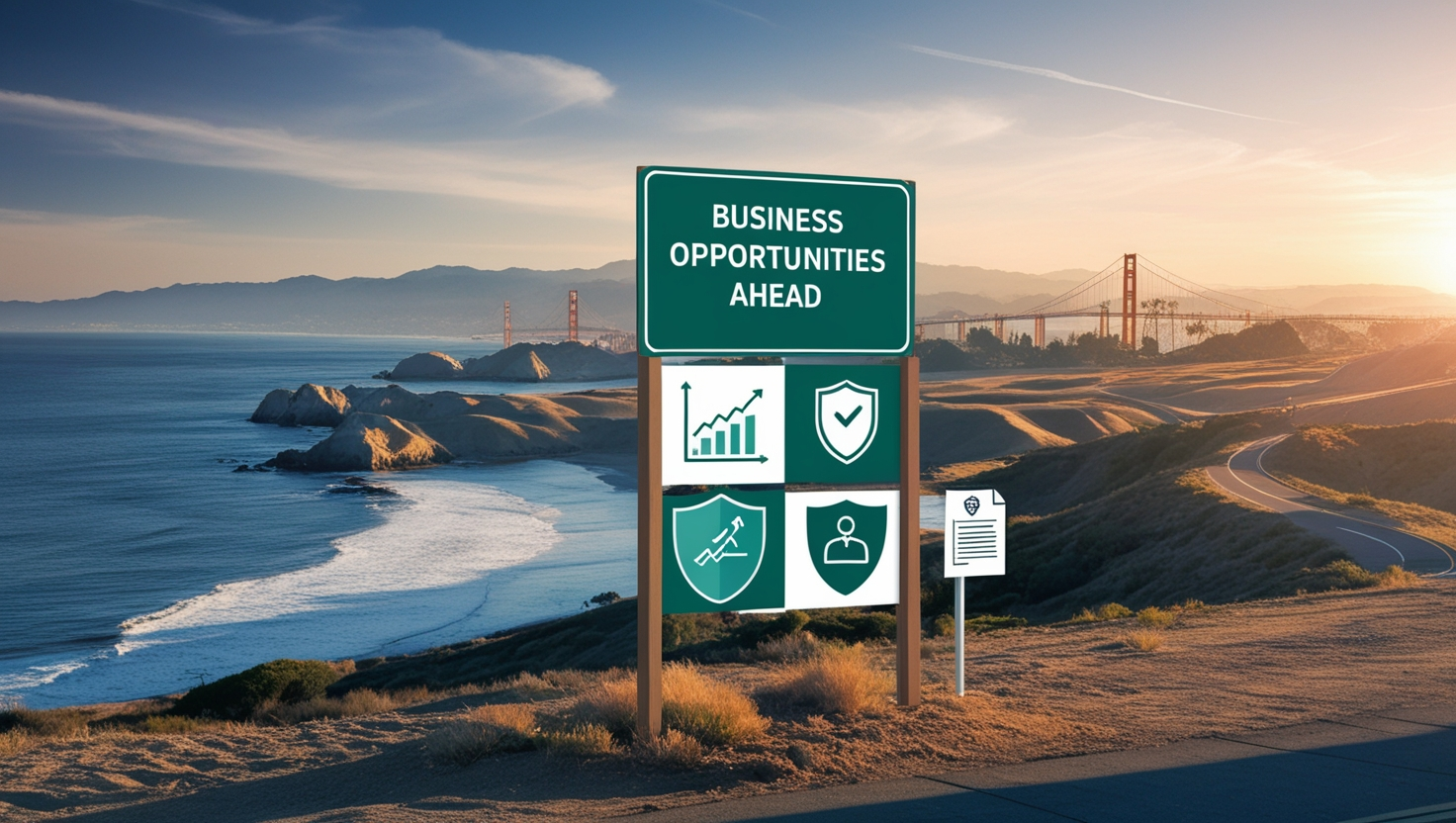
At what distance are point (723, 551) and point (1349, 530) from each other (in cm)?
2334

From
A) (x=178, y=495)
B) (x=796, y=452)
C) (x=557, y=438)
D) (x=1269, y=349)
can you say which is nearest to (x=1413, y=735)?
(x=796, y=452)

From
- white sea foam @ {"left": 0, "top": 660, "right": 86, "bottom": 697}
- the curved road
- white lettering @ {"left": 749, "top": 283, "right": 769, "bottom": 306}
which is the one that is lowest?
white sea foam @ {"left": 0, "top": 660, "right": 86, "bottom": 697}

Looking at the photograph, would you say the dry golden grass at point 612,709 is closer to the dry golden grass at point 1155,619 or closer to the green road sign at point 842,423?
the green road sign at point 842,423

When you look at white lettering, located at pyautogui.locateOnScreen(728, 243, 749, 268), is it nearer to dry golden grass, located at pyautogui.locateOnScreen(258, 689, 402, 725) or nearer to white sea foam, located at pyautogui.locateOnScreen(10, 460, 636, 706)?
dry golden grass, located at pyautogui.locateOnScreen(258, 689, 402, 725)

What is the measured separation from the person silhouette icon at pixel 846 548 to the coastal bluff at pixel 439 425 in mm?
74532

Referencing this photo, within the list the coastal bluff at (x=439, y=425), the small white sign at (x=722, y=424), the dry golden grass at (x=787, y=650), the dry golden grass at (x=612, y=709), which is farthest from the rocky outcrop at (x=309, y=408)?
the small white sign at (x=722, y=424)

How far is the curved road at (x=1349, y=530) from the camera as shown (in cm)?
2205

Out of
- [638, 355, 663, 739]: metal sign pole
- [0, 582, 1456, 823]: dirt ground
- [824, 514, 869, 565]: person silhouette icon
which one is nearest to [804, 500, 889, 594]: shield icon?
[824, 514, 869, 565]: person silhouette icon

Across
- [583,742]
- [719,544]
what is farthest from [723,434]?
[583,742]

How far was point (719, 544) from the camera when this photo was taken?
8859mm

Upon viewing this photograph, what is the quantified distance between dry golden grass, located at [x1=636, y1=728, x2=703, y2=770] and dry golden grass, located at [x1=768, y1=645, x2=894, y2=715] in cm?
159

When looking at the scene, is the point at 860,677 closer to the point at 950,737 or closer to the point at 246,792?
the point at 950,737

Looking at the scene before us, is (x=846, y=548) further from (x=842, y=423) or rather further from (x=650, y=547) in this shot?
(x=650, y=547)

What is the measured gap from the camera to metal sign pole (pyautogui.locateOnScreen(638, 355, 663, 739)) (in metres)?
8.22
